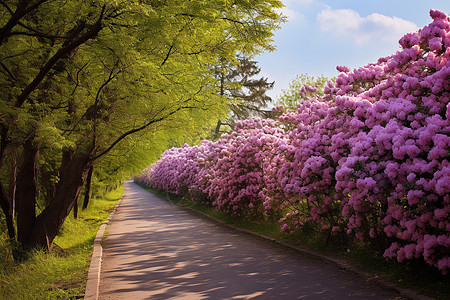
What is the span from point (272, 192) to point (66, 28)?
7224 millimetres

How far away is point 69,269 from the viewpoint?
26.4 ft

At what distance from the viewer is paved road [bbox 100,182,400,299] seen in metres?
6.00

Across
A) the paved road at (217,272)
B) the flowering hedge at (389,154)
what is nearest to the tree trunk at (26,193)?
the paved road at (217,272)

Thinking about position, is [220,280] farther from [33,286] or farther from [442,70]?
[442,70]

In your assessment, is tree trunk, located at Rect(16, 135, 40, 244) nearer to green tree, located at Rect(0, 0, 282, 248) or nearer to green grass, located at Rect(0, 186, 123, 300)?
green tree, located at Rect(0, 0, 282, 248)

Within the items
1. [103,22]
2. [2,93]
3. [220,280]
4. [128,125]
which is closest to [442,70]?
[220,280]

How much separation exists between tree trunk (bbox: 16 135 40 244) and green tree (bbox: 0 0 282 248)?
0.03 metres

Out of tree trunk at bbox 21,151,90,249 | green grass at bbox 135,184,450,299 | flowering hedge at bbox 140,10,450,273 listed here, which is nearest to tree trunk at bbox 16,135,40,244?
tree trunk at bbox 21,151,90,249

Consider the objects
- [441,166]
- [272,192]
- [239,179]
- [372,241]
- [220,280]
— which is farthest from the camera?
[239,179]

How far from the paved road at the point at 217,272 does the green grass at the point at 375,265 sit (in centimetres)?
41

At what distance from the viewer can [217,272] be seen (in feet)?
24.4

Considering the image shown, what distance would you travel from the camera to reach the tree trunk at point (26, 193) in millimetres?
10047

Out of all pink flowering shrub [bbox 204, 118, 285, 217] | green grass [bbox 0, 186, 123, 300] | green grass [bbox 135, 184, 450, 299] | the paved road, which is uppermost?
pink flowering shrub [bbox 204, 118, 285, 217]

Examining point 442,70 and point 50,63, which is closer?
point 442,70
